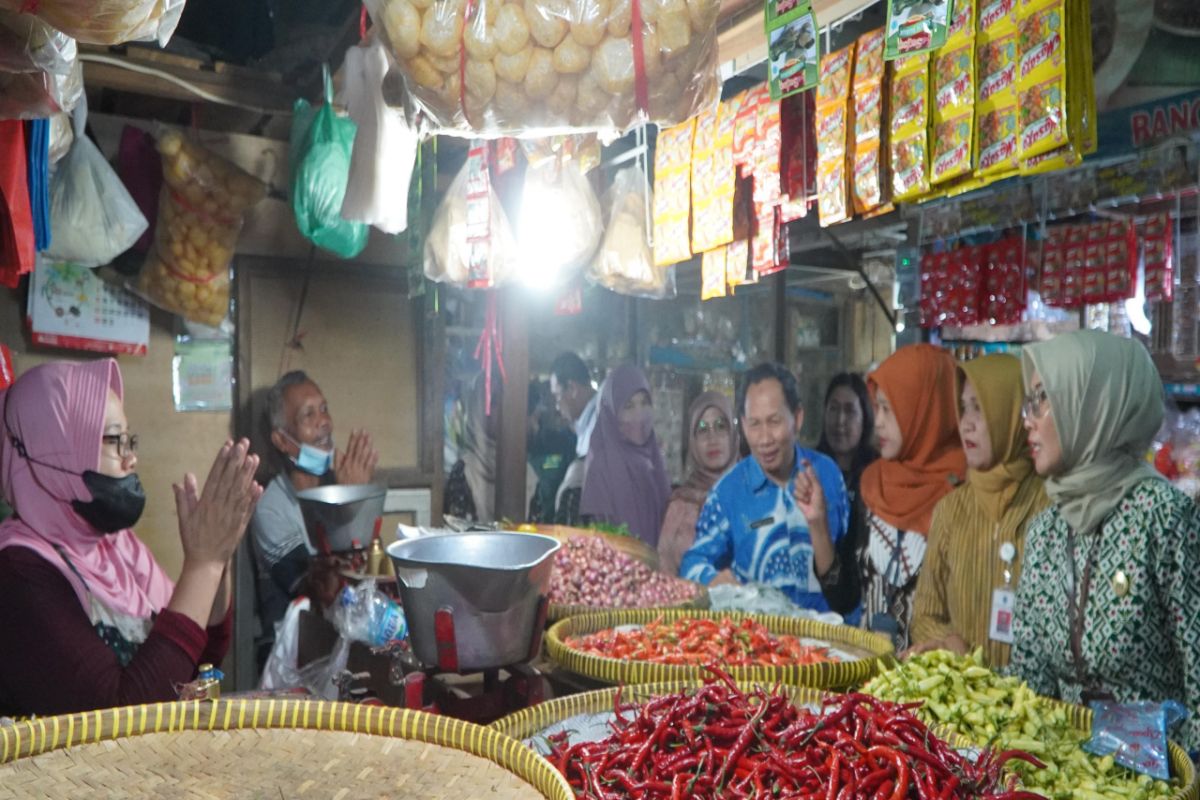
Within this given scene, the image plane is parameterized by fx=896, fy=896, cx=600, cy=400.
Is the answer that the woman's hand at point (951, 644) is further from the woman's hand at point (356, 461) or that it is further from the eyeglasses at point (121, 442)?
the woman's hand at point (356, 461)

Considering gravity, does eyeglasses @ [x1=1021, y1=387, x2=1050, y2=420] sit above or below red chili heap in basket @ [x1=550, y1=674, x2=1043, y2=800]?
above

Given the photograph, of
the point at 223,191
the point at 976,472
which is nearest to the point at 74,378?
the point at 223,191

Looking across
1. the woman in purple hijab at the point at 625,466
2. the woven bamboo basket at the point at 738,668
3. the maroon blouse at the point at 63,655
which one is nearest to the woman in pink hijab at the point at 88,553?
the maroon blouse at the point at 63,655

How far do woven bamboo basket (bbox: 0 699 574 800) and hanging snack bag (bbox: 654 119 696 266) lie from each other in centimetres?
254

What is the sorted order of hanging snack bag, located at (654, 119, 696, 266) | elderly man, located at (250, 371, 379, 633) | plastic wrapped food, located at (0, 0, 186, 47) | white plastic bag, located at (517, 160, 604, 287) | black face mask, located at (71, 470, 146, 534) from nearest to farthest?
1. plastic wrapped food, located at (0, 0, 186, 47)
2. black face mask, located at (71, 470, 146, 534)
3. white plastic bag, located at (517, 160, 604, 287)
4. hanging snack bag, located at (654, 119, 696, 266)
5. elderly man, located at (250, 371, 379, 633)

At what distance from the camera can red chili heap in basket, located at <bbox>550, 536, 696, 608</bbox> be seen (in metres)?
3.35

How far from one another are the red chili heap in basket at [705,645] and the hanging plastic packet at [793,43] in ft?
4.94

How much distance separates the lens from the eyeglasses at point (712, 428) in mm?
5504

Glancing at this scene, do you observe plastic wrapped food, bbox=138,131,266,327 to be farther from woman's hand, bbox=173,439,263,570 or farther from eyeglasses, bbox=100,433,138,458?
woman's hand, bbox=173,439,263,570

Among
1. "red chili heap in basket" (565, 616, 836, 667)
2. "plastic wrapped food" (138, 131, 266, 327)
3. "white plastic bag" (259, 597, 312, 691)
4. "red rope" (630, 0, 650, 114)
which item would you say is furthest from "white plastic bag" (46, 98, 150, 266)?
"red rope" (630, 0, 650, 114)

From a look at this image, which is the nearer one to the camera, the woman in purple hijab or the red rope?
the red rope

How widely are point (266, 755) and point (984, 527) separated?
2.71m

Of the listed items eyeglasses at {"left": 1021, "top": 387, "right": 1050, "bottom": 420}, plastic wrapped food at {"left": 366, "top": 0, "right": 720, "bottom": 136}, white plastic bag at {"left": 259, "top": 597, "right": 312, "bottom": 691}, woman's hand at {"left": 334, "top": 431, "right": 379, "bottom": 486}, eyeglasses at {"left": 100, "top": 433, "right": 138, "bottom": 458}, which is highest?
plastic wrapped food at {"left": 366, "top": 0, "right": 720, "bottom": 136}

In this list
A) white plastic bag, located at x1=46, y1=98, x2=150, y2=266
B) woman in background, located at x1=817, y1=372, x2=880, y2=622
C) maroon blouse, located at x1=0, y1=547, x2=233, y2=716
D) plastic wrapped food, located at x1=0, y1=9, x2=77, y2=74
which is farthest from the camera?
woman in background, located at x1=817, y1=372, x2=880, y2=622
